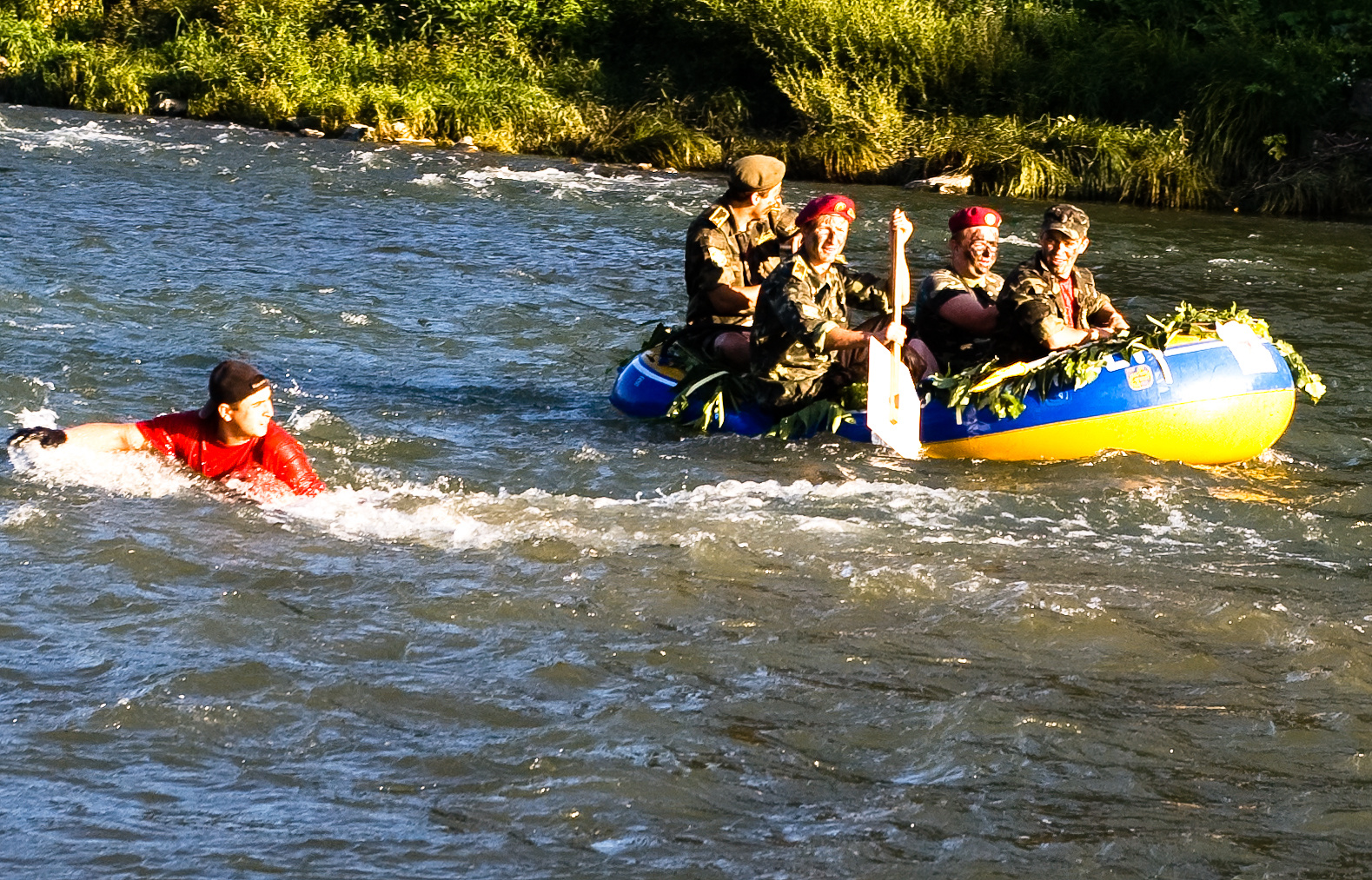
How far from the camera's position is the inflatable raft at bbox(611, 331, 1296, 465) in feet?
27.1

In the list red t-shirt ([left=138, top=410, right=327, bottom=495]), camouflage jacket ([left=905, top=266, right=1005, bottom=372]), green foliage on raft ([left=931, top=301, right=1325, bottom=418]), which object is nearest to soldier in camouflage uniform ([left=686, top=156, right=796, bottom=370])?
camouflage jacket ([left=905, top=266, right=1005, bottom=372])

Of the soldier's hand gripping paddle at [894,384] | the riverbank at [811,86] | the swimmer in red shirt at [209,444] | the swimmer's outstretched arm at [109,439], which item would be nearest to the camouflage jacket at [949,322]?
the soldier's hand gripping paddle at [894,384]

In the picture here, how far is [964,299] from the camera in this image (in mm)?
8633

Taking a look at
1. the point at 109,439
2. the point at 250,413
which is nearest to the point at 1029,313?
the point at 250,413

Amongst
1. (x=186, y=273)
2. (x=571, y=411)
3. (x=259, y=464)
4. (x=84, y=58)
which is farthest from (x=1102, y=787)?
(x=84, y=58)

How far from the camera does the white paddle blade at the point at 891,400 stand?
8227 millimetres

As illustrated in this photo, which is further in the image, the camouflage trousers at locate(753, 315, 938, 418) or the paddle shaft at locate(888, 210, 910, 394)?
the camouflage trousers at locate(753, 315, 938, 418)

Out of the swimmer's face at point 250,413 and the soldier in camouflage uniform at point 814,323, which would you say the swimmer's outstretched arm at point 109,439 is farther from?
the soldier in camouflage uniform at point 814,323

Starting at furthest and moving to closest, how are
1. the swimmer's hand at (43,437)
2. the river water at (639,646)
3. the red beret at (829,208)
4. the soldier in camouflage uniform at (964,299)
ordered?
1. the soldier in camouflage uniform at (964,299)
2. the red beret at (829,208)
3. the swimmer's hand at (43,437)
4. the river water at (639,646)

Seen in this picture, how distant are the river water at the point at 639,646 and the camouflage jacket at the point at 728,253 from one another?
771 millimetres

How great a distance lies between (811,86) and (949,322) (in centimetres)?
1356

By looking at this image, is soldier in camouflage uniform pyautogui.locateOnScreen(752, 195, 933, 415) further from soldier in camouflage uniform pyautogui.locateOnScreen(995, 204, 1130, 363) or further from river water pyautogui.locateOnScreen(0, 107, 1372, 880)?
soldier in camouflage uniform pyautogui.locateOnScreen(995, 204, 1130, 363)

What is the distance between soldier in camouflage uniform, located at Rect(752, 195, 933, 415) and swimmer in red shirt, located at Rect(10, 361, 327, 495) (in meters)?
2.52

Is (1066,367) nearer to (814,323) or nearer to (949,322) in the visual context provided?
(949,322)
